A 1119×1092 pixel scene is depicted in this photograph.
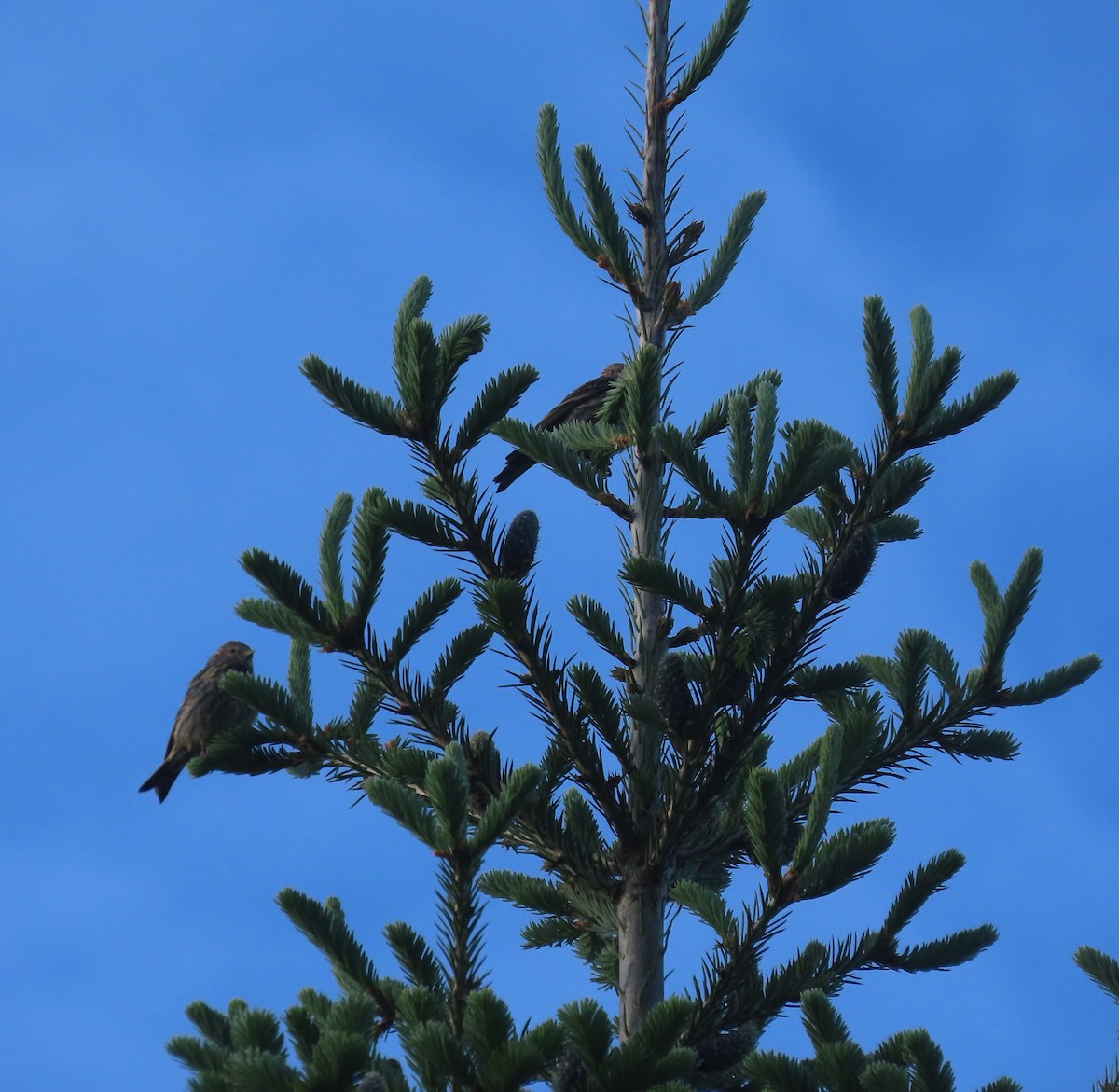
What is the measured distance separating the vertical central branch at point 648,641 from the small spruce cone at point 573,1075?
2.82 feet

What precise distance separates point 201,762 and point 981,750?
311cm

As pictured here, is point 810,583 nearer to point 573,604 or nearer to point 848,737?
point 848,737

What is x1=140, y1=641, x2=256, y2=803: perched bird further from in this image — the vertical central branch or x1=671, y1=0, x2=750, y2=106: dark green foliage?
x1=671, y1=0, x2=750, y2=106: dark green foliage

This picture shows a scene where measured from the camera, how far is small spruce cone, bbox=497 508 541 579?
5.00 meters

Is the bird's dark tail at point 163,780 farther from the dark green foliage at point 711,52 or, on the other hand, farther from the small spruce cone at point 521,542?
the dark green foliage at point 711,52

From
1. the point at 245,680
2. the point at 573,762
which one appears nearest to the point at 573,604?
the point at 573,762

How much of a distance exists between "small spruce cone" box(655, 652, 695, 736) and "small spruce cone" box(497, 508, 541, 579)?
68cm

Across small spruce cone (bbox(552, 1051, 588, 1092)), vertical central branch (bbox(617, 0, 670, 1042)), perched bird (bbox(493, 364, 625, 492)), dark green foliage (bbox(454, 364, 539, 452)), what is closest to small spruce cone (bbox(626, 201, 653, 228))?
vertical central branch (bbox(617, 0, 670, 1042))

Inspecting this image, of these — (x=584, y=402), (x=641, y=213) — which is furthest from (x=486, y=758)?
(x=584, y=402)

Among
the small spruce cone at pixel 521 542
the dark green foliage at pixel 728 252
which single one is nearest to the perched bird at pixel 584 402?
the dark green foliage at pixel 728 252

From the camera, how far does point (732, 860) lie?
548 centimetres

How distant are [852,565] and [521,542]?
1.25 m

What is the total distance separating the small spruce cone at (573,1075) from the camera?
373cm

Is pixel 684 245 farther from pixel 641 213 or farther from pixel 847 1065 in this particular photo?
pixel 847 1065
